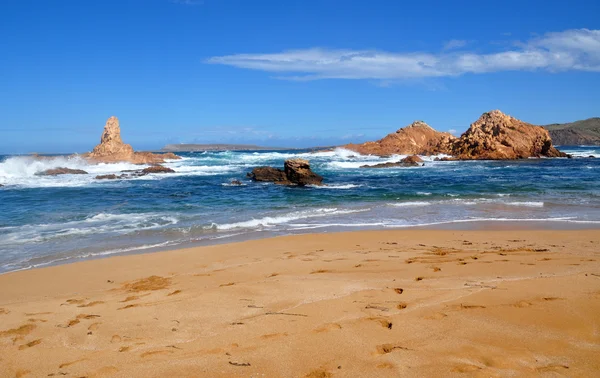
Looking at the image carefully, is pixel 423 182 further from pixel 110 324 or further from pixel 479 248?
pixel 110 324

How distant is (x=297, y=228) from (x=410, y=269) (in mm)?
5616

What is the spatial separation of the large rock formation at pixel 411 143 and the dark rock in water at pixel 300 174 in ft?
111

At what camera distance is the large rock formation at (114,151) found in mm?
42812

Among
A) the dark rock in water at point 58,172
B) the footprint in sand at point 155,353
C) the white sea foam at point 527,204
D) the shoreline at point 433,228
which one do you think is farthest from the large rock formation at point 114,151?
the footprint in sand at point 155,353

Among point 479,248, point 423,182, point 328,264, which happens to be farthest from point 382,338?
point 423,182

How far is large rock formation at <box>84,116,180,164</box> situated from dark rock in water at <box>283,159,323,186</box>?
78.3 feet

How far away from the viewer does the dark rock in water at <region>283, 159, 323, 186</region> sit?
78.8ft

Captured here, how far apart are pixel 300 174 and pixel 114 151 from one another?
1086 inches

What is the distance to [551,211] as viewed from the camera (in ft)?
44.1

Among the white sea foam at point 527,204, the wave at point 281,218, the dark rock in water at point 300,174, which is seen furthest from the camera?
the dark rock in water at point 300,174

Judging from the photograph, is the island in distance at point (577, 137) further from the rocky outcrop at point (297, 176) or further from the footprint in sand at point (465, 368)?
the footprint in sand at point (465, 368)

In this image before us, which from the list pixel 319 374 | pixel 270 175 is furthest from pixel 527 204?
pixel 270 175

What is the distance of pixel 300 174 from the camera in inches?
945

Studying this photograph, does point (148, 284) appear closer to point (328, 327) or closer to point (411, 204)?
point (328, 327)
